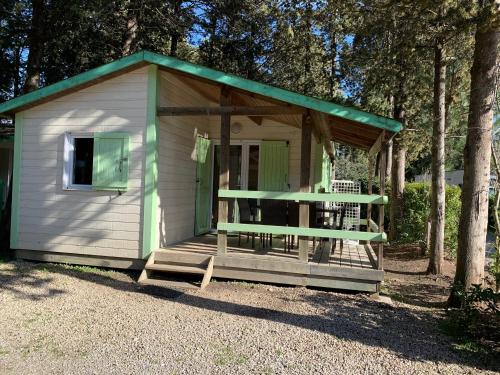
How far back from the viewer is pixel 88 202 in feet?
22.5

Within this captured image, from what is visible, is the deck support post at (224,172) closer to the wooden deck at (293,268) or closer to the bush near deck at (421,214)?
the wooden deck at (293,268)

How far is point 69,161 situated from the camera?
22.9ft

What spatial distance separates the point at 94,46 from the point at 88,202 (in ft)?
35.4

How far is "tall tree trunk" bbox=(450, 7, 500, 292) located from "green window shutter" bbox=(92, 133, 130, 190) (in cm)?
487

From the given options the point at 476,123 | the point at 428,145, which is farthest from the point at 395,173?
the point at 476,123

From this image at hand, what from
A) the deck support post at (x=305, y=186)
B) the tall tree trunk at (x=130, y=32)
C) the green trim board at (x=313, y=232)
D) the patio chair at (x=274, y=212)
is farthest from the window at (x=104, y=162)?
the tall tree trunk at (x=130, y=32)

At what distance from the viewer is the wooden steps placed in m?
6.16

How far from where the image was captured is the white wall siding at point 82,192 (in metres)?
6.66

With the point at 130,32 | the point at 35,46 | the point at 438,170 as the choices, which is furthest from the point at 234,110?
the point at 35,46

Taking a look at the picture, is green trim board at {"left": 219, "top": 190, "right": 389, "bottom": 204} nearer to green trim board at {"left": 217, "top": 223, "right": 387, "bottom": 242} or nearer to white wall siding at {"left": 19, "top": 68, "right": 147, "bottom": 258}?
green trim board at {"left": 217, "top": 223, "right": 387, "bottom": 242}

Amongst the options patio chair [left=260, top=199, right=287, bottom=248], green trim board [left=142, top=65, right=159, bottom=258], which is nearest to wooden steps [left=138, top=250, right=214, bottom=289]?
green trim board [left=142, top=65, right=159, bottom=258]

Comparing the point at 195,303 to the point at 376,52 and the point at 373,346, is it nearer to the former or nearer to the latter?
the point at 373,346

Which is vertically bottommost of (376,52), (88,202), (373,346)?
(373,346)

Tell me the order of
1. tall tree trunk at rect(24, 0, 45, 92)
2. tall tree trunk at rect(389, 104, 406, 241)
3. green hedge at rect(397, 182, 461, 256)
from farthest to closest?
1. tall tree trunk at rect(24, 0, 45, 92)
2. tall tree trunk at rect(389, 104, 406, 241)
3. green hedge at rect(397, 182, 461, 256)
